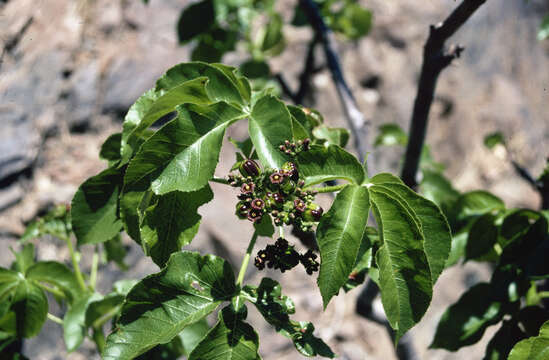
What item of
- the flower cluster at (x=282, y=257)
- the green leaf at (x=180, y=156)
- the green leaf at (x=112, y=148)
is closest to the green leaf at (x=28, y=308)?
the green leaf at (x=112, y=148)

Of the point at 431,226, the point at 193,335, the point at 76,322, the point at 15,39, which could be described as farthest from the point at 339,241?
the point at 15,39

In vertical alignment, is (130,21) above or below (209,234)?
above

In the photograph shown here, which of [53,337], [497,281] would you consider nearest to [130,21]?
[53,337]

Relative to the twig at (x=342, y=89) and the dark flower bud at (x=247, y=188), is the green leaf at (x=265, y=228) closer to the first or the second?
the dark flower bud at (x=247, y=188)

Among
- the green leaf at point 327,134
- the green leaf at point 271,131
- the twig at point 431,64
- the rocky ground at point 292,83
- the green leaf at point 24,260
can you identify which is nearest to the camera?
the green leaf at point 271,131

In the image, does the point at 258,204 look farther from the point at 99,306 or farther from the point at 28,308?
the point at 28,308

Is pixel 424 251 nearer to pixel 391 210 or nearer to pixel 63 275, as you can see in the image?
pixel 391 210

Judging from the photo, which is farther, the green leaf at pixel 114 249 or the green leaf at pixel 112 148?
the green leaf at pixel 114 249
